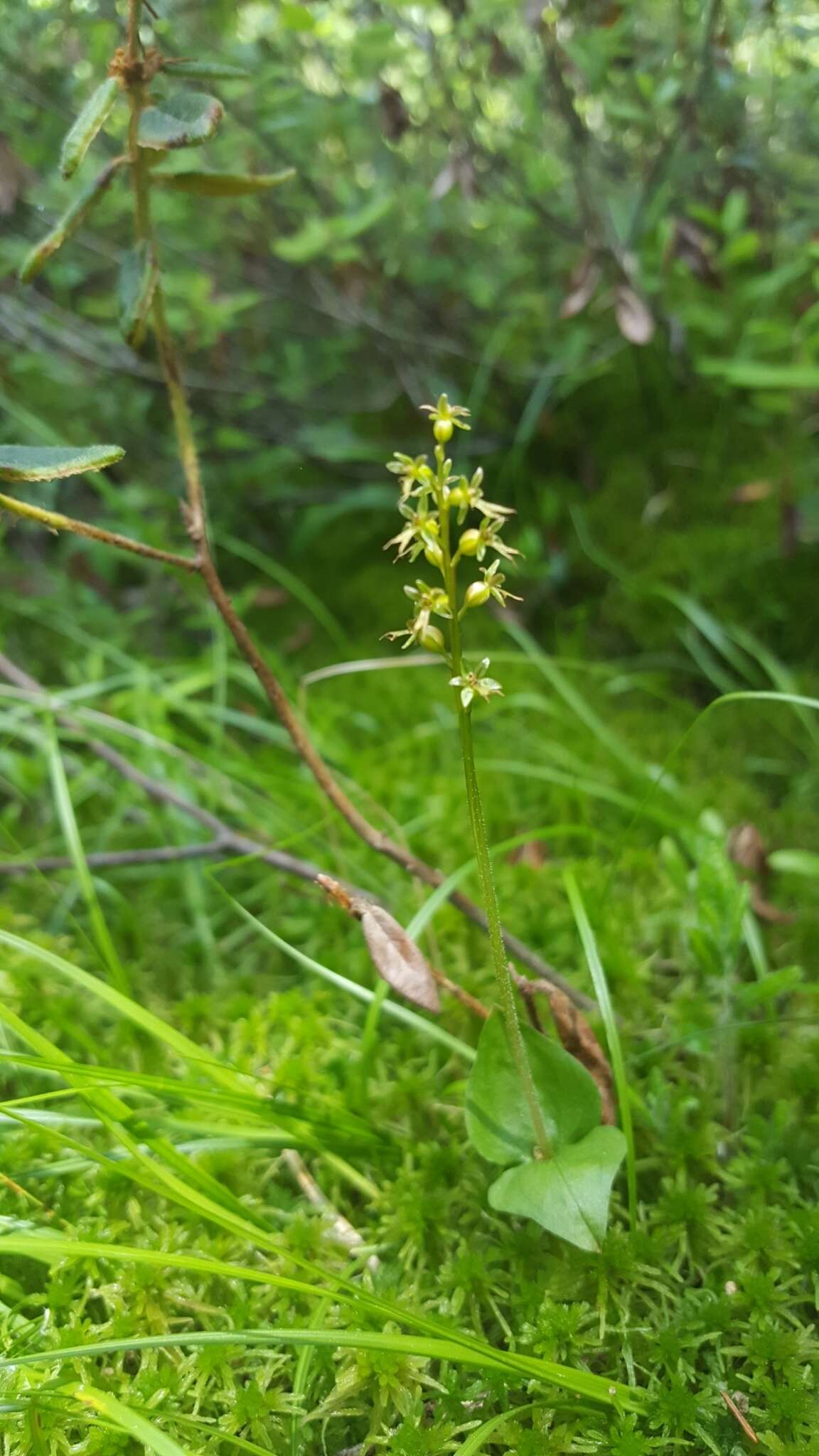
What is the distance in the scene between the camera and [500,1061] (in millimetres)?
865

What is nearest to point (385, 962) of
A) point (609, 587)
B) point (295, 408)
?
A: point (609, 587)

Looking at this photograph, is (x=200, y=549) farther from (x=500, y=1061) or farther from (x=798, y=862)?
(x=798, y=862)

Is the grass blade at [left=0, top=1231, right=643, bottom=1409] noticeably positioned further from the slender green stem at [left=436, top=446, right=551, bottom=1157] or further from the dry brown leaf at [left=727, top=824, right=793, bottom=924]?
the dry brown leaf at [left=727, top=824, right=793, bottom=924]

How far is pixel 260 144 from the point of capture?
193 cm

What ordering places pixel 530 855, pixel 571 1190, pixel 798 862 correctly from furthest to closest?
pixel 530 855
pixel 798 862
pixel 571 1190

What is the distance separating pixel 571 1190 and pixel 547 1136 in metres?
0.09

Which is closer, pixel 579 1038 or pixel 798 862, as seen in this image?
pixel 579 1038

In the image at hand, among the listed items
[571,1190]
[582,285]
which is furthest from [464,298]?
[571,1190]

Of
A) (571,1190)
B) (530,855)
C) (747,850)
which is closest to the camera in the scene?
(571,1190)

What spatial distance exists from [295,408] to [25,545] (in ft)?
2.48

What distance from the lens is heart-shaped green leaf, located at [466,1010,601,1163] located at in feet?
2.79

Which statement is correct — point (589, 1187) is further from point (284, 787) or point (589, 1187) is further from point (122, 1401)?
point (284, 787)

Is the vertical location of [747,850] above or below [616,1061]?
above

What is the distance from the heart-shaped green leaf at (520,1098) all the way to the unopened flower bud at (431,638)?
0.37m
